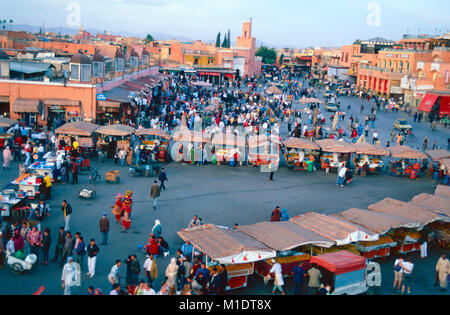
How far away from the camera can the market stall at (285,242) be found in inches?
438

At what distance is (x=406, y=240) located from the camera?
43.6 ft

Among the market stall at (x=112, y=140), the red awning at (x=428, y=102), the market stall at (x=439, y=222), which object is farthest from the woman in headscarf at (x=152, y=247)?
the red awning at (x=428, y=102)

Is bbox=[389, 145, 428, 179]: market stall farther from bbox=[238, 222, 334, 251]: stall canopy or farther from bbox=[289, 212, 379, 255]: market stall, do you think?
bbox=[238, 222, 334, 251]: stall canopy

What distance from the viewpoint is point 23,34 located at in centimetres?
6606

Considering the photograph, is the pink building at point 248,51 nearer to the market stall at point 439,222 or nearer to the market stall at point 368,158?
the market stall at point 368,158

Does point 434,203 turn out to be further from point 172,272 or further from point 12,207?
point 12,207

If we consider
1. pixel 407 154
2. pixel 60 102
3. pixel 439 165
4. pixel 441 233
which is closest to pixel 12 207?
pixel 441 233

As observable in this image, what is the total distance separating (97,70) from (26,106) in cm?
588

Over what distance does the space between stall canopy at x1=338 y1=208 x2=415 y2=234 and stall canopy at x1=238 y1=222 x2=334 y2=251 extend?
169 cm

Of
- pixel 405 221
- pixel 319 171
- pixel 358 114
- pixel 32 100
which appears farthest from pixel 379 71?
pixel 405 221

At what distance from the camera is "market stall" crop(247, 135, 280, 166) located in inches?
880

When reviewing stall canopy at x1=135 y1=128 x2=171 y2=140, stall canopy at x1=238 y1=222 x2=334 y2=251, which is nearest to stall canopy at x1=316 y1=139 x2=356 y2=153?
stall canopy at x1=135 y1=128 x2=171 y2=140

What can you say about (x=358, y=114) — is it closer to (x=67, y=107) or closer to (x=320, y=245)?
(x=67, y=107)

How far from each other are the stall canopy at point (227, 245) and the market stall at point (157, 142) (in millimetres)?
11009
